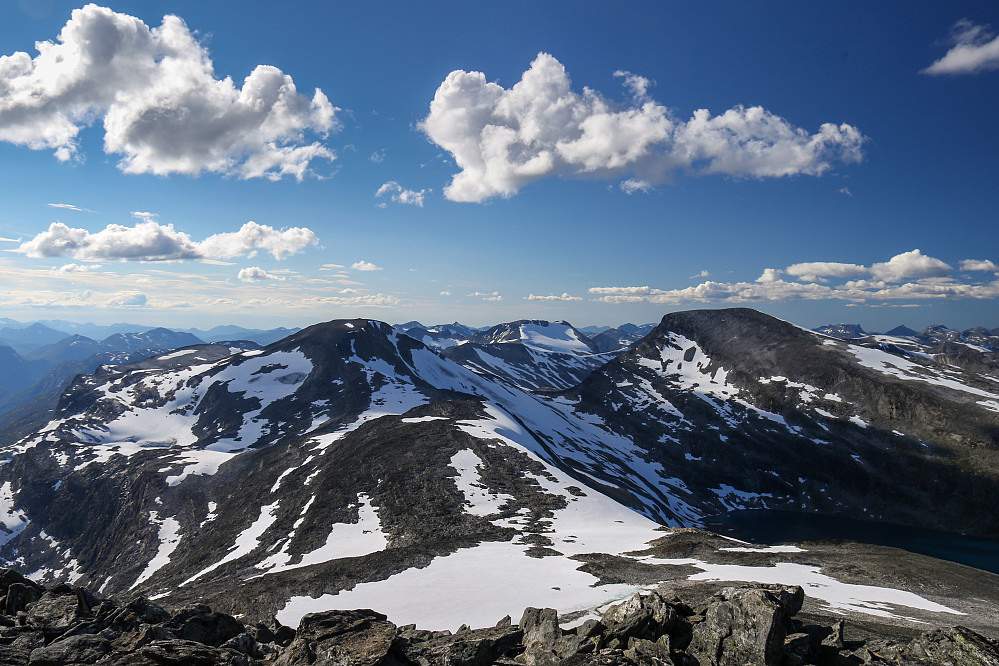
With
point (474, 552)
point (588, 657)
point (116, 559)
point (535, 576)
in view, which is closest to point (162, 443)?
point (116, 559)

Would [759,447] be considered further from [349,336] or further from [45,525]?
[45,525]

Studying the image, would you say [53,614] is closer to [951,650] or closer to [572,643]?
[572,643]

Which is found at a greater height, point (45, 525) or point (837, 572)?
point (837, 572)

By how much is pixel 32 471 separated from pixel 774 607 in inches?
7786

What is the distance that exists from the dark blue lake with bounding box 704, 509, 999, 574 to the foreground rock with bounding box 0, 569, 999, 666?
371 feet

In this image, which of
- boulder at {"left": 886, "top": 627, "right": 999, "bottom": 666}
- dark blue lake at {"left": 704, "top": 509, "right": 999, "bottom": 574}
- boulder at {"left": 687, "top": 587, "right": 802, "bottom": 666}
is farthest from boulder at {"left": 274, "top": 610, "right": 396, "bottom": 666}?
dark blue lake at {"left": 704, "top": 509, "right": 999, "bottom": 574}

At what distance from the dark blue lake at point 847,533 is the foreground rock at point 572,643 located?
113222 mm

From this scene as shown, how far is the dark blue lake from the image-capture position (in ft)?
351

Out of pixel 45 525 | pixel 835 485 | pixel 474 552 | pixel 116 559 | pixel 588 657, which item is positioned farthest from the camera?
pixel 835 485

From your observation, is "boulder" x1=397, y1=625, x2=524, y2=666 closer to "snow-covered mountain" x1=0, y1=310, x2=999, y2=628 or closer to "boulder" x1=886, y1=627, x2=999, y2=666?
"boulder" x1=886, y1=627, x2=999, y2=666

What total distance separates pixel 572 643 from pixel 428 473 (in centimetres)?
6277

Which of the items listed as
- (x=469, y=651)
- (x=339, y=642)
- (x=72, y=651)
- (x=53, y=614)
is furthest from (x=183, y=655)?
(x=469, y=651)

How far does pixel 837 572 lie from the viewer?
37.2 metres

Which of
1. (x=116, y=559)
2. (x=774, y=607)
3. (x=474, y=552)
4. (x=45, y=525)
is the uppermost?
(x=774, y=607)
